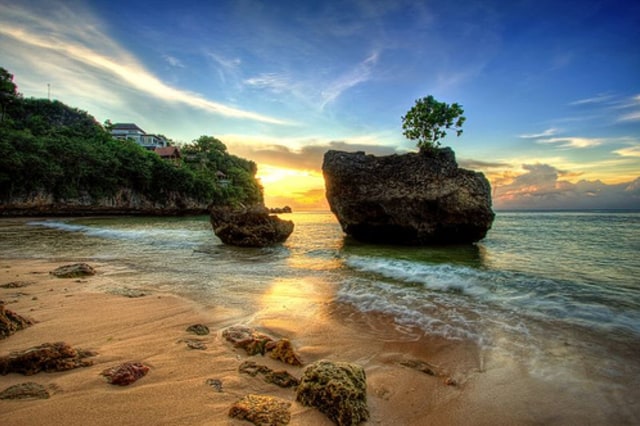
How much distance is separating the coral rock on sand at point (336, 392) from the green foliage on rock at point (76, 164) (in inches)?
1711

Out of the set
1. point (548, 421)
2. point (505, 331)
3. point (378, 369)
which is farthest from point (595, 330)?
point (378, 369)

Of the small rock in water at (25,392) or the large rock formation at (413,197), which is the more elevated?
the large rock formation at (413,197)

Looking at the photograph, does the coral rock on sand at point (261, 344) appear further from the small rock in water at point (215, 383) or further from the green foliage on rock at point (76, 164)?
the green foliage on rock at point (76, 164)

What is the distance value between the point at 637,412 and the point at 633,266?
26.8 ft

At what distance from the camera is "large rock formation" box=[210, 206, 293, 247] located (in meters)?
13.3

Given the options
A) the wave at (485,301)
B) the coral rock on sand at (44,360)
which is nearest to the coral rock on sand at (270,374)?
the coral rock on sand at (44,360)

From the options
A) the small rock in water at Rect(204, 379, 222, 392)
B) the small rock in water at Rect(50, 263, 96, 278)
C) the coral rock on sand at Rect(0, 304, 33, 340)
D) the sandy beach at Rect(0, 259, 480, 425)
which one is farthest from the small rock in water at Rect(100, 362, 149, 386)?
the small rock in water at Rect(50, 263, 96, 278)

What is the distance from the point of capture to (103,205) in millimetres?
42906

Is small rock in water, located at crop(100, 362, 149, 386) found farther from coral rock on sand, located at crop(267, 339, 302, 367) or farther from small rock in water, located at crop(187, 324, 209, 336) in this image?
coral rock on sand, located at crop(267, 339, 302, 367)

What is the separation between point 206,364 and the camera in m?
2.70

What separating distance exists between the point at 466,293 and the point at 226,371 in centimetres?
492

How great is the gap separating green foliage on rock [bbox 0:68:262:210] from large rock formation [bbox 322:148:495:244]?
124 feet

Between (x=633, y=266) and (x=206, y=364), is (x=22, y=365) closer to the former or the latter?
(x=206, y=364)

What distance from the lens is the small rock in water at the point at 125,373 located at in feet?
7.47
